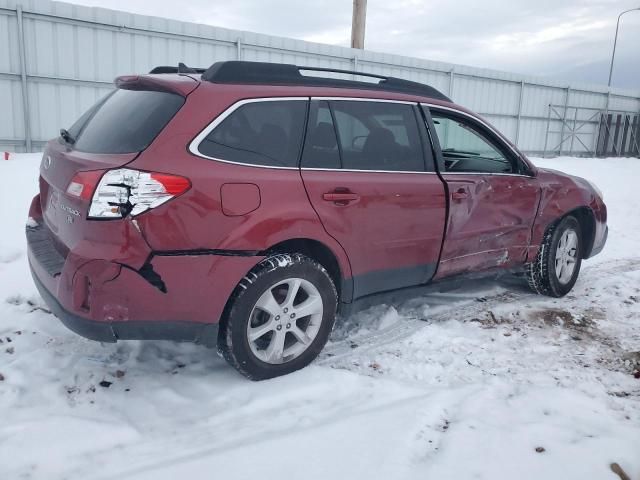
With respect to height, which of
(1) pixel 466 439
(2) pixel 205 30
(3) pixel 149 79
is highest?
(2) pixel 205 30

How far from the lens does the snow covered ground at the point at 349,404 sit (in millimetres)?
2326

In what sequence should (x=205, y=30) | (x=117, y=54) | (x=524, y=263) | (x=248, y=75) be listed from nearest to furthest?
(x=248, y=75), (x=524, y=263), (x=117, y=54), (x=205, y=30)

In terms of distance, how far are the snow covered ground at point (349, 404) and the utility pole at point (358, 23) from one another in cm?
1038

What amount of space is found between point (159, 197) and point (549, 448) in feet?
7.12

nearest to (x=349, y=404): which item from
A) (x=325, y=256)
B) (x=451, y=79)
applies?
(x=325, y=256)

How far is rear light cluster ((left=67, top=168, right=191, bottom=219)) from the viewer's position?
2.49m

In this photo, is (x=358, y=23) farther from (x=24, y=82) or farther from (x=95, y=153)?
(x=95, y=153)

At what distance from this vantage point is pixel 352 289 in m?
3.34

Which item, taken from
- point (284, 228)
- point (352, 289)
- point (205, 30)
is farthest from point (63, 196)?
point (205, 30)

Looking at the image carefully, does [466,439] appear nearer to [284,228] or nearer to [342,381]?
[342,381]

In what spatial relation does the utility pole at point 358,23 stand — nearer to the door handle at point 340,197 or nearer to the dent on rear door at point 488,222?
the dent on rear door at point 488,222

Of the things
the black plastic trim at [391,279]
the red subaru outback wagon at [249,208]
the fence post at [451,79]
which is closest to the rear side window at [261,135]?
the red subaru outback wagon at [249,208]

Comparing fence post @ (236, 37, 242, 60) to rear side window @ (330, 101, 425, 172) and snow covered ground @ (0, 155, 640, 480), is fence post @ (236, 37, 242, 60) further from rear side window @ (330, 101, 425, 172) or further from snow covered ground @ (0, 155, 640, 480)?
rear side window @ (330, 101, 425, 172)

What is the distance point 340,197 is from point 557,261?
104 inches
